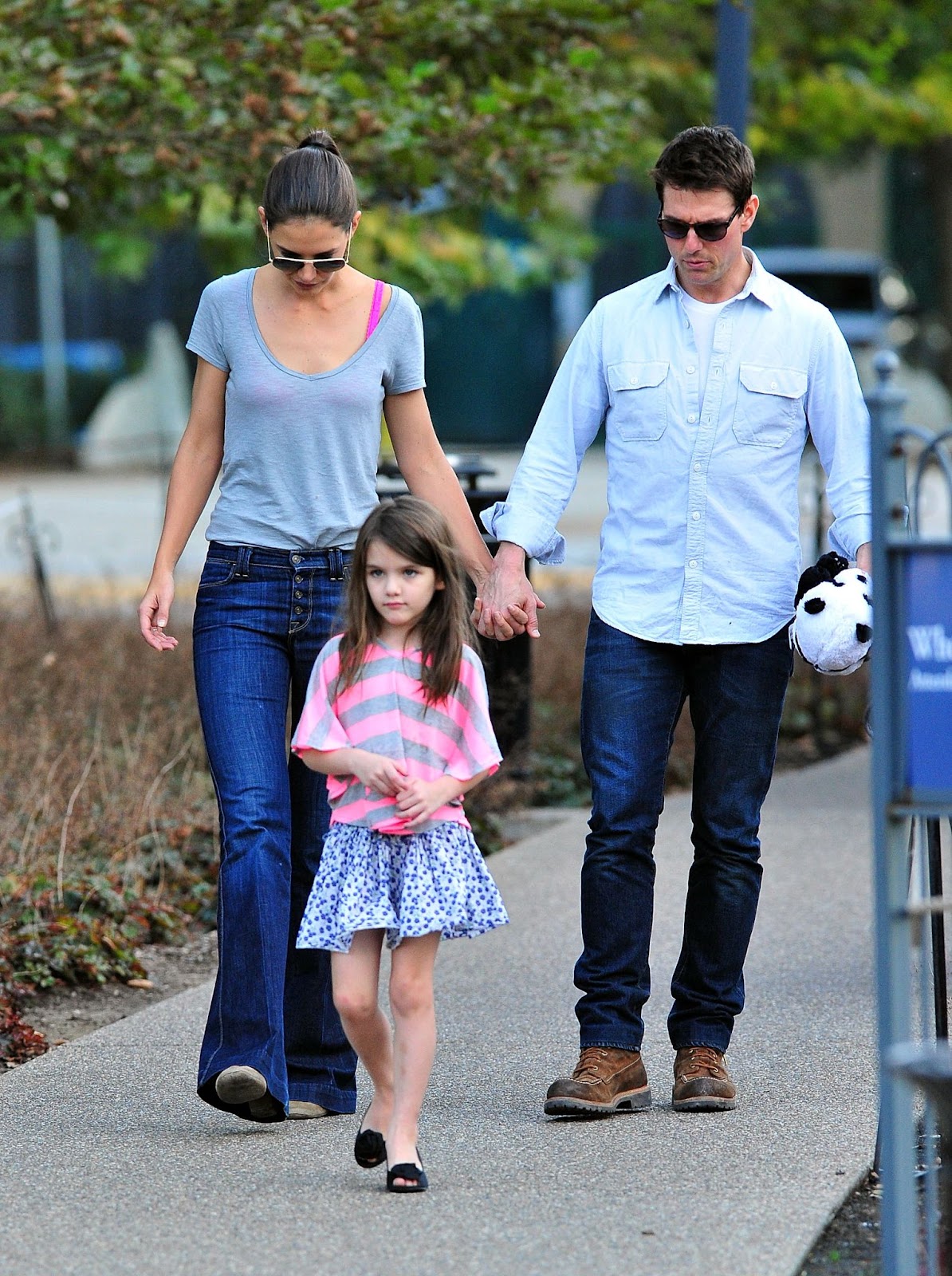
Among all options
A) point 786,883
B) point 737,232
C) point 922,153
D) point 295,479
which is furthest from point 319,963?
point 922,153

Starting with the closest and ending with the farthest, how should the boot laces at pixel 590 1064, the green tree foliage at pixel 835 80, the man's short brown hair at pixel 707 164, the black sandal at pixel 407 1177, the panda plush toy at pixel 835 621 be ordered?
the black sandal at pixel 407 1177 < the panda plush toy at pixel 835 621 < the man's short brown hair at pixel 707 164 < the boot laces at pixel 590 1064 < the green tree foliage at pixel 835 80

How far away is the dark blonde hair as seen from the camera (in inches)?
153

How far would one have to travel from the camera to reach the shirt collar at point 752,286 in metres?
4.18

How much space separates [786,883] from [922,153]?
1735cm

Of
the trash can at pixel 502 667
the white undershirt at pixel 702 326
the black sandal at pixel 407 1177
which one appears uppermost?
the white undershirt at pixel 702 326

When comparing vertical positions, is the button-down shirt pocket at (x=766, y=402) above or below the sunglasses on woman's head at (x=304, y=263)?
below

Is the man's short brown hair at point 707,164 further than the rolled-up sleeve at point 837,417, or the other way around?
the rolled-up sleeve at point 837,417

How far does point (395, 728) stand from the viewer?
3.57m

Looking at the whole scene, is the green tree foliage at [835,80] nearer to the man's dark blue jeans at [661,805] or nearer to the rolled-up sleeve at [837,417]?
the rolled-up sleeve at [837,417]

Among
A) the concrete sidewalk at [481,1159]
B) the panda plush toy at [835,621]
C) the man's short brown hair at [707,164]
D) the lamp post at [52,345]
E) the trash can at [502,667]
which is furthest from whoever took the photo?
the lamp post at [52,345]

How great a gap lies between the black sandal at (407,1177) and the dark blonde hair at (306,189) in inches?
73.1

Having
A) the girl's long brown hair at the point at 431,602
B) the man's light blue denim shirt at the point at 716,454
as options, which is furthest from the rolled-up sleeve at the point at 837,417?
the girl's long brown hair at the point at 431,602

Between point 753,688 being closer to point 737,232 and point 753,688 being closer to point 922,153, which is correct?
point 737,232

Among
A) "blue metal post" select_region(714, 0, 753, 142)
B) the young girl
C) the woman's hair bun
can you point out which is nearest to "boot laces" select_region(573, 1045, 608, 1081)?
the young girl
